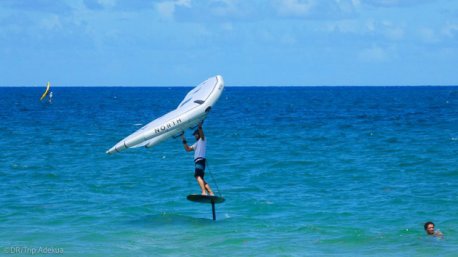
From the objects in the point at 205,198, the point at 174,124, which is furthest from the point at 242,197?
the point at 174,124

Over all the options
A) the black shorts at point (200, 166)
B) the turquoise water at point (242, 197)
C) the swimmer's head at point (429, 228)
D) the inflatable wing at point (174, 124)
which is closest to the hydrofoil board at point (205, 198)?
the black shorts at point (200, 166)

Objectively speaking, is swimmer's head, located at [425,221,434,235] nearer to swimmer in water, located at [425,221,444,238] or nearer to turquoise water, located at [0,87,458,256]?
swimmer in water, located at [425,221,444,238]

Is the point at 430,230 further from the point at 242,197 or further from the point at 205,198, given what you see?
the point at 242,197

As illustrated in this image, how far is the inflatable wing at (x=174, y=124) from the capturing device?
2011 centimetres

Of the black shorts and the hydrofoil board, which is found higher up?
the black shorts

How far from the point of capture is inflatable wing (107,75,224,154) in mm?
20109

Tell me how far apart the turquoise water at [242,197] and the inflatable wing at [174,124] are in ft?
8.37

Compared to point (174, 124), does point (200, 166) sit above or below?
below

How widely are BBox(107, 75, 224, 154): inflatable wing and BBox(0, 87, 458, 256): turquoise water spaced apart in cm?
255

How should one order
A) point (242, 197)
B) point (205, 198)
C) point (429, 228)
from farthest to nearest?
point (242, 197)
point (205, 198)
point (429, 228)

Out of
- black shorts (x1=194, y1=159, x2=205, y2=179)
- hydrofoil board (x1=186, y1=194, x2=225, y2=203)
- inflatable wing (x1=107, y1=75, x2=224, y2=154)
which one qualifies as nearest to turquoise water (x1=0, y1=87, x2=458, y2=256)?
hydrofoil board (x1=186, y1=194, x2=225, y2=203)

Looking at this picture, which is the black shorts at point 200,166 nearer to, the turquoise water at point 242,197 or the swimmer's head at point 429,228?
the turquoise water at point 242,197

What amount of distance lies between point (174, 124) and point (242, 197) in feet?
27.3

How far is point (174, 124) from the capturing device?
20156mm
